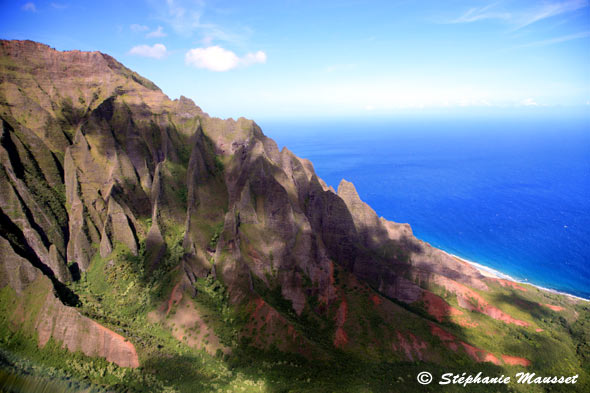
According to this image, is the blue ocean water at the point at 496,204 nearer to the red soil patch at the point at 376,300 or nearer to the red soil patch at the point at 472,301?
the red soil patch at the point at 472,301

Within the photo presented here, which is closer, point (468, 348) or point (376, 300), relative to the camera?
point (468, 348)

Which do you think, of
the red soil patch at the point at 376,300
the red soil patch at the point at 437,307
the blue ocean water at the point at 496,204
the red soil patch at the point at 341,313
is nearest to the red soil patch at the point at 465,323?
the red soil patch at the point at 437,307

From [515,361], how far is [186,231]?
3644 centimetres

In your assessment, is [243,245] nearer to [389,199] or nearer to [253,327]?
[253,327]

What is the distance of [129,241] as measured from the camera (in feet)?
113

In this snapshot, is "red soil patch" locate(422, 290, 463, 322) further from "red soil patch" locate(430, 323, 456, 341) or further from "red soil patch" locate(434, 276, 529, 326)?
"red soil patch" locate(430, 323, 456, 341)

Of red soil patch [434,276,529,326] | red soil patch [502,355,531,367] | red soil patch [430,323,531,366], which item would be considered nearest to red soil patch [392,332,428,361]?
red soil patch [430,323,531,366]

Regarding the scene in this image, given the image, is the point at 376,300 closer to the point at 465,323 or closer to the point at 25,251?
the point at 465,323

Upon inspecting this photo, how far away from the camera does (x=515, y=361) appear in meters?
31.9

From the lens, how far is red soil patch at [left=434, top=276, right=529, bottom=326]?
39.6 m

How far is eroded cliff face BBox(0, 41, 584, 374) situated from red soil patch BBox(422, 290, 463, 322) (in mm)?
119

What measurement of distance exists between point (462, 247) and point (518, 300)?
43322 millimetres

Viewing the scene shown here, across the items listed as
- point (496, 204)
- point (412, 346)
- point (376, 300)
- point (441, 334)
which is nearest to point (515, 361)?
point (441, 334)

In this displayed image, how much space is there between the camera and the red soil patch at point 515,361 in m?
31.7
